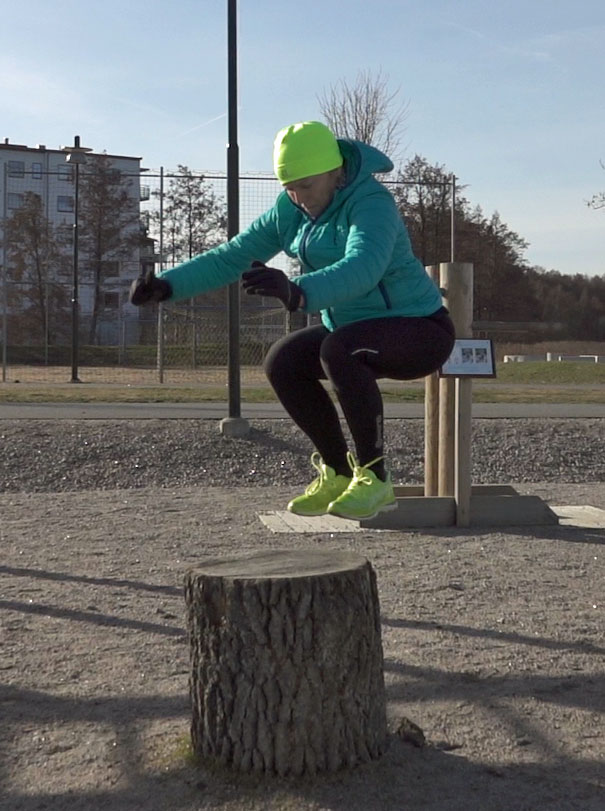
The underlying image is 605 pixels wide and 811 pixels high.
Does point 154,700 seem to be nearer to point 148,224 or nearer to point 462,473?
point 462,473

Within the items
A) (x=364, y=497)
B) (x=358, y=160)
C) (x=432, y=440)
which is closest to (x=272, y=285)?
(x=358, y=160)

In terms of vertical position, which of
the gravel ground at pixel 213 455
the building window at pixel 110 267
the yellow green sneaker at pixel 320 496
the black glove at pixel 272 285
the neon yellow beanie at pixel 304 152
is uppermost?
the building window at pixel 110 267

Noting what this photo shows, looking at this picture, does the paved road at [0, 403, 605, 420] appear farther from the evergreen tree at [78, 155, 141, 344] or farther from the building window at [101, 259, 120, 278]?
the building window at [101, 259, 120, 278]

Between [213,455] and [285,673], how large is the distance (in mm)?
7973

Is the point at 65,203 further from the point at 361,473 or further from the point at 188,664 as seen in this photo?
the point at 361,473

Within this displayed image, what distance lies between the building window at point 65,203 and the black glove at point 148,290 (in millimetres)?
22653

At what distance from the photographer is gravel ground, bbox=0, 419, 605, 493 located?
420 inches

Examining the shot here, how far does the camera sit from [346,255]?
3.73 m

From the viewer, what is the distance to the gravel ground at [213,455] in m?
10.7

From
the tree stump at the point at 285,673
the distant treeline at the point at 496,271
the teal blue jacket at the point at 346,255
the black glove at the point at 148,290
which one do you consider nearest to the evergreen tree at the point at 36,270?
the distant treeline at the point at 496,271

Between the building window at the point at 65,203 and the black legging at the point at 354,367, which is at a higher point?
the building window at the point at 65,203

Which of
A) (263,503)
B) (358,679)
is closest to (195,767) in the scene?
(358,679)

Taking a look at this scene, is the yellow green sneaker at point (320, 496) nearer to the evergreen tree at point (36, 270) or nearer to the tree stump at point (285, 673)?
the tree stump at point (285, 673)

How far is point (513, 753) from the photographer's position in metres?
3.50
